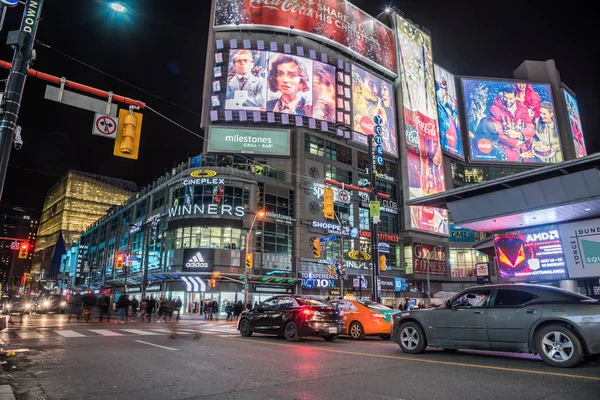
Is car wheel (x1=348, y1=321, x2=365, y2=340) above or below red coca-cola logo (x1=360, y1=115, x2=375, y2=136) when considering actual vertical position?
below

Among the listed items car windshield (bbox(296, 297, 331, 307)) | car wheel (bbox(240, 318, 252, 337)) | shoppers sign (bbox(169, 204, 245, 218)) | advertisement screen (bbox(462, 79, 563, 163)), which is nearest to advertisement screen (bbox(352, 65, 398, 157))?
shoppers sign (bbox(169, 204, 245, 218))

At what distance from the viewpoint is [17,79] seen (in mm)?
9344

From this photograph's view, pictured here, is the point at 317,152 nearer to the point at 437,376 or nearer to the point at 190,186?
the point at 190,186

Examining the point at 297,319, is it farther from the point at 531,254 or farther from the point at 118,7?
the point at 531,254

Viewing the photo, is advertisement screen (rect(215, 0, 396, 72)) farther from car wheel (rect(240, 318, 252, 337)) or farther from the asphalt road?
the asphalt road

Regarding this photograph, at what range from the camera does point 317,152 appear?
5544 centimetres

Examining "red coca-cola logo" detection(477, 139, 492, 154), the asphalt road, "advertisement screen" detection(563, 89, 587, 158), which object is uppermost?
"advertisement screen" detection(563, 89, 587, 158)

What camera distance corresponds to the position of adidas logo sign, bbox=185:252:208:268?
41844 millimetres

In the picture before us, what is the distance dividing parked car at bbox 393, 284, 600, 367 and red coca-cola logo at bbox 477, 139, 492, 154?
80.1 metres

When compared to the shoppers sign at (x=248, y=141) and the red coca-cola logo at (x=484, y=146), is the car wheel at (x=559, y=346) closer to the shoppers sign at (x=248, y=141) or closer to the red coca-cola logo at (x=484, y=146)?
the shoppers sign at (x=248, y=141)

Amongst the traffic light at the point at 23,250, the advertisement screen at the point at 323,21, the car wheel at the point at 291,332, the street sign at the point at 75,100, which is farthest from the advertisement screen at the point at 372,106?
the street sign at the point at 75,100

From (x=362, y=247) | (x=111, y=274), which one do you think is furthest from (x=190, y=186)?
(x=111, y=274)

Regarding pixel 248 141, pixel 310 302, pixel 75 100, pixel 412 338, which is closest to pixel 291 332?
pixel 310 302

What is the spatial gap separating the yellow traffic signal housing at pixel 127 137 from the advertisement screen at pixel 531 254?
19.9 m
